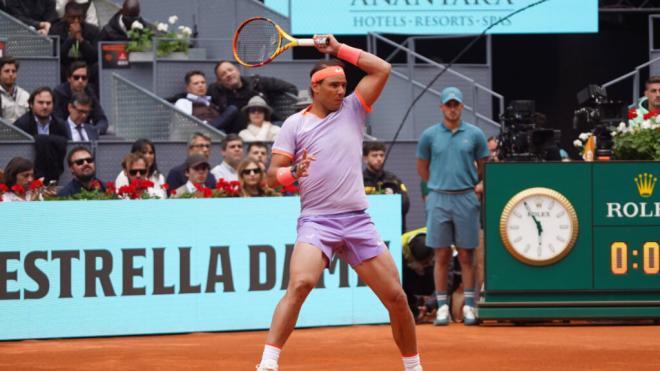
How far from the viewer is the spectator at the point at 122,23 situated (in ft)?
56.3

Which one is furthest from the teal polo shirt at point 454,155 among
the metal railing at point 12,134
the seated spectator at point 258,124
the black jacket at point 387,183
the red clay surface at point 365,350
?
the metal railing at point 12,134

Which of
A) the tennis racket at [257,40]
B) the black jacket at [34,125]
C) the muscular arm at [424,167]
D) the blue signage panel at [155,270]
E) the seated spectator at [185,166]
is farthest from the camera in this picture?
the black jacket at [34,125]

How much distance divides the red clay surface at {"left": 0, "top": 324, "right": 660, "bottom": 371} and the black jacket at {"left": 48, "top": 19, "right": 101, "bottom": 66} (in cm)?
653

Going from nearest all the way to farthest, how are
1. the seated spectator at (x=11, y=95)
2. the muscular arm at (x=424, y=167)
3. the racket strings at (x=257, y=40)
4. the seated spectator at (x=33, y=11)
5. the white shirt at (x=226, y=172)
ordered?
the racket strings at (x=257, y=40)
the muscular arm at (x=424, y=167)
the white shirt at (x=226, y=172)
the seated spectator at (x=11, y=95)
the seated spectator at (x=33, y=11)

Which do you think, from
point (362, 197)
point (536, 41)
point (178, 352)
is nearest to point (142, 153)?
point (178, 352)

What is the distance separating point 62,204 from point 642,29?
1232 cm

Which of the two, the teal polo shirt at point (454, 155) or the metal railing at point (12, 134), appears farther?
the metal railing at point (12, 134)

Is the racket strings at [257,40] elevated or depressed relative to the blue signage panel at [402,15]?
depressed

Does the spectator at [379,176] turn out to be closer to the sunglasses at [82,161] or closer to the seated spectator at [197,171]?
the seated spectator at [197,171]

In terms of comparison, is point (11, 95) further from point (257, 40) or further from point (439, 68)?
point (257, 40)

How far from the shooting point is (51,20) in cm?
1744

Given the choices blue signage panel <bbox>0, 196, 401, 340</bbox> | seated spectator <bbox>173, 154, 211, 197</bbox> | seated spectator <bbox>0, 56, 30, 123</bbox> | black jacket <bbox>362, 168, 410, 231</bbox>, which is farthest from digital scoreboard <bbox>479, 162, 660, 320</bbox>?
seated spectator <bbox>0, 56, 30, 123</bbox>

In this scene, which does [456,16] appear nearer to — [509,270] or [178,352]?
[509,270]

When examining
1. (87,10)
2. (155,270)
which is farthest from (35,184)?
(87,10)
